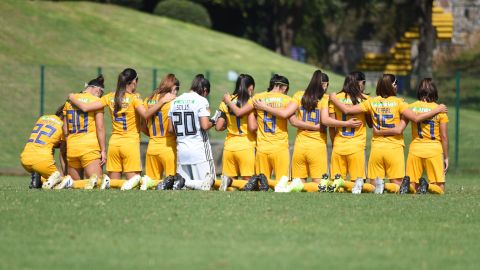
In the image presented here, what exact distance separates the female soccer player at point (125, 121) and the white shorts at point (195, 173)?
2.40 feet

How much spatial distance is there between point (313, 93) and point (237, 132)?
140 cm

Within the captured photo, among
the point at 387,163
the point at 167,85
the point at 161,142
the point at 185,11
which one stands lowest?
the point at 387,163

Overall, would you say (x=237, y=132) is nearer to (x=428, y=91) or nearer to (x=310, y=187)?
(x=310, y=187)

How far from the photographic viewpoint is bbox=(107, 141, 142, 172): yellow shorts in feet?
58.2

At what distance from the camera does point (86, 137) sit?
696 inches

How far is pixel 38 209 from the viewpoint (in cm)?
1468

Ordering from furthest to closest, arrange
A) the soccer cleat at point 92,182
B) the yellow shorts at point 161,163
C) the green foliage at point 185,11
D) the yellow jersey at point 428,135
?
the green foliage at point 185,11
the yellow shorts at point 161,163
the yellow jersey at point 428,135
the soccer cleat at point 92,182

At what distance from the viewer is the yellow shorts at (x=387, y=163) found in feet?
57.1

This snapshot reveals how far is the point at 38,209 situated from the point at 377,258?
509 cm

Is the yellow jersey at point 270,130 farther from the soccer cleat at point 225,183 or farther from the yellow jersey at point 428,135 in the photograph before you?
the yellow jersey at point 428,135

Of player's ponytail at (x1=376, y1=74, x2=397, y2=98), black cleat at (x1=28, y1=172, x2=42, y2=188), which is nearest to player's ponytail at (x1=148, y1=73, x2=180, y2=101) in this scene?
black cleat at (x1=28, y1=172, x2=42, y2=188)

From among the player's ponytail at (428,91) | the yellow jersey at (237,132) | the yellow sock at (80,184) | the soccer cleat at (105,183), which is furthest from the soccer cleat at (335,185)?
the yellow sock at (80,184)

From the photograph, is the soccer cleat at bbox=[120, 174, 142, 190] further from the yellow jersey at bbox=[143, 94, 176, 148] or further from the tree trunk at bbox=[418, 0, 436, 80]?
the tree trunk at bbox=[418, 0, 436, 80]

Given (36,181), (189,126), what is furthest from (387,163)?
(36,181)
